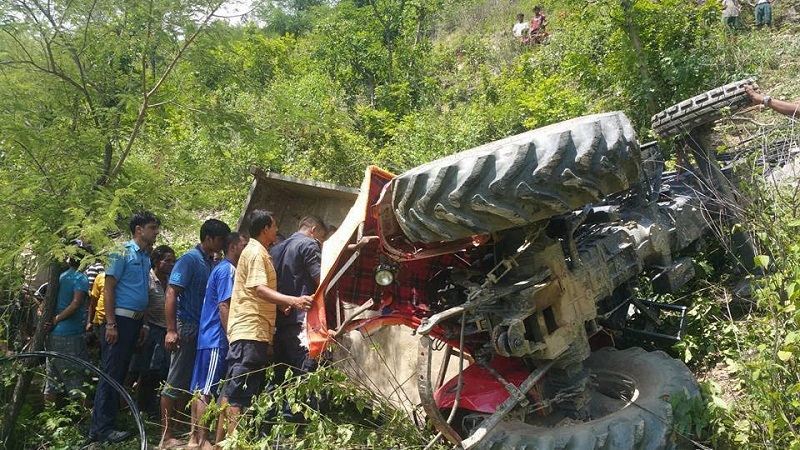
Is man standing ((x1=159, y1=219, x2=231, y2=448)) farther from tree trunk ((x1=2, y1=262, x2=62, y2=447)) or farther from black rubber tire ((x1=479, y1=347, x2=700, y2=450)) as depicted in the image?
black rubber tire ((x1=479, y1=347, x2=700, y2=450))

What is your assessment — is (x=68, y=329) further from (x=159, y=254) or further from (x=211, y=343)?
(x=211, y=343)

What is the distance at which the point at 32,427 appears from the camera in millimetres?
5523

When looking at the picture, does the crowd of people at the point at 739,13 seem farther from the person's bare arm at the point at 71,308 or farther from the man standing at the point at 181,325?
the person's bare arm at the point at 71,308

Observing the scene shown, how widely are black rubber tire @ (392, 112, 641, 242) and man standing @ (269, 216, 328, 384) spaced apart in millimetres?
2052

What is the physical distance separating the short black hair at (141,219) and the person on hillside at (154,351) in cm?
76

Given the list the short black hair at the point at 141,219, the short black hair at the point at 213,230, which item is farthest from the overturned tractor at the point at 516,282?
the short black hair at the point at 141,219

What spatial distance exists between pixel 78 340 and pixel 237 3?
3203 mm

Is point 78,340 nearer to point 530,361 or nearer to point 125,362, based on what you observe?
point 125,362

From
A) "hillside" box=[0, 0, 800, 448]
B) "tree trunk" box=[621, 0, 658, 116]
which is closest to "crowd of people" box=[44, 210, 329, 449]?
"hillside" box=[0, 0, 800, 448]

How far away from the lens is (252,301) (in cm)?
474

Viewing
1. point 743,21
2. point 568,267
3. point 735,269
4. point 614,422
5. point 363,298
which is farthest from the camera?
point 743,21

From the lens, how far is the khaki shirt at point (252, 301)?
4.67 m

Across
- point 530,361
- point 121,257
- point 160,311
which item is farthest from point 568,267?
point 160,311

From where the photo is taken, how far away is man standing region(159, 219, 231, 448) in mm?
Result: 5324
